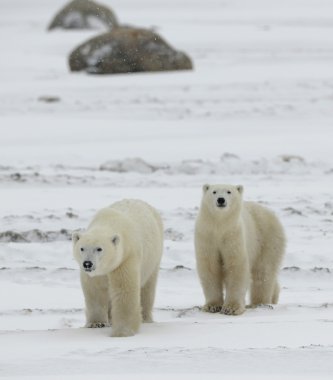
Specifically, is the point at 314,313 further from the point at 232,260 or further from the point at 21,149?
the point at 21,149

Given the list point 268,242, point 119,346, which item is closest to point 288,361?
point 119,346

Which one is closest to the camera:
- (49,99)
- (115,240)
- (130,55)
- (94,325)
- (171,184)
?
(115,240)

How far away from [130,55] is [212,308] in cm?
1463

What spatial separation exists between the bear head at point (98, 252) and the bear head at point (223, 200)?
1.01 meters

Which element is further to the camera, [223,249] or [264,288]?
[264,288]

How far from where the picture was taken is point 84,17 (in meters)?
31.5

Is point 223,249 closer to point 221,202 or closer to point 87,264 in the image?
point 221,202

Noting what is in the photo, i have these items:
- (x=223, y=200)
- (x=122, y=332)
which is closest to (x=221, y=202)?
(x=223, y=200)

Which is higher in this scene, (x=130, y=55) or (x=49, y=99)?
(x=130, y=55)

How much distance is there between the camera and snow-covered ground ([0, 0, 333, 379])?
5.23 metres

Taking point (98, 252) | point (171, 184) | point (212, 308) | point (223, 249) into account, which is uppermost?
point (98, 252)

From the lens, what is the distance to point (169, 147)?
1311 cm

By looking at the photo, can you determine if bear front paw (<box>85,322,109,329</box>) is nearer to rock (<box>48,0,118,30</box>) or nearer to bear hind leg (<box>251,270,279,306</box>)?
bear hind leg (<box>251,270,279,306</box>)

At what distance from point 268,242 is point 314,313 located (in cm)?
98
